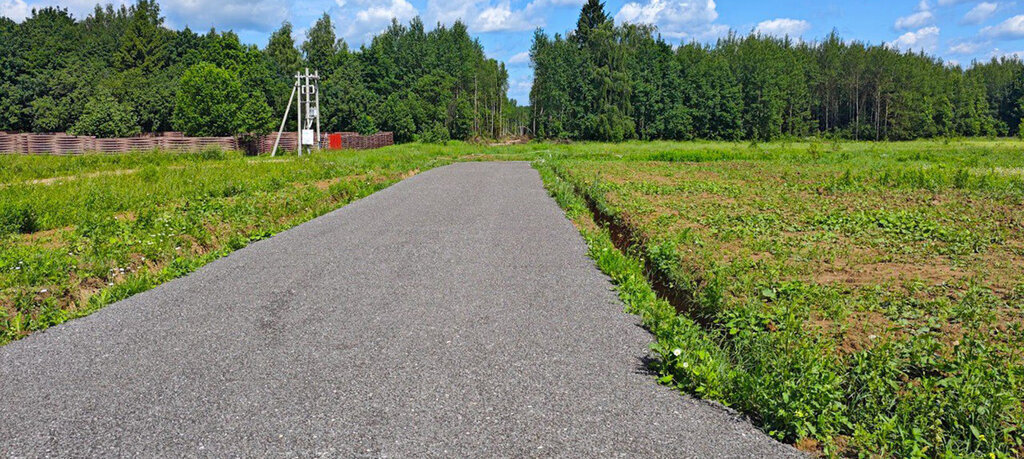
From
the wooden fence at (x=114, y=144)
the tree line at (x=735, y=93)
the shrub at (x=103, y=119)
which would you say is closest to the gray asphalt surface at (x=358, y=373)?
the wooden fence at (x=114, y=144)

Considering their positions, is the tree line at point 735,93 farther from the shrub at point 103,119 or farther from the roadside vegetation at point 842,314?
the roadside vegetation at point 842,314

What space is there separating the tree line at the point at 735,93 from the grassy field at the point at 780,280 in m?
61.0

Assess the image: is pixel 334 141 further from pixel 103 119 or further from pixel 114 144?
pixel 103 119

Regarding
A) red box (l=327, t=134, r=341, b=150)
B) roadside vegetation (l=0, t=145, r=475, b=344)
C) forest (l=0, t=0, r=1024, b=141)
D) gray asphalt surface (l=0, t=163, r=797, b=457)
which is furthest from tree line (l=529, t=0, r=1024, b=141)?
gray asphalt surface (l=0, t=163, r=797, b=457)

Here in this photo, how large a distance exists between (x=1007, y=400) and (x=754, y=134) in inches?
3419

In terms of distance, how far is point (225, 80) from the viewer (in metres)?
56.8

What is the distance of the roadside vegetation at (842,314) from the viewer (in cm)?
420

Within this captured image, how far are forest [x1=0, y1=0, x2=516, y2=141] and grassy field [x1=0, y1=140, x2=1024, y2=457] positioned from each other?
46386 mm

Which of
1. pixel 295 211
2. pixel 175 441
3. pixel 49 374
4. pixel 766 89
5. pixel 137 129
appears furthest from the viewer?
pixel 766 89

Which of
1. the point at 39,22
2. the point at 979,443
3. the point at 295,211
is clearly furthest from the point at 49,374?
the point at 39,22

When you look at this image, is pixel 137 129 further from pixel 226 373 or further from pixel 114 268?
pixel 226 373

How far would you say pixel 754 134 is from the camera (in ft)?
282

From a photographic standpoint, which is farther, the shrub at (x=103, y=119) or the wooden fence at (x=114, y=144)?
the shrub at (x=103, y=119)

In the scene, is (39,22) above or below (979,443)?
above
